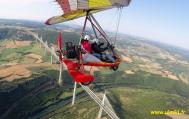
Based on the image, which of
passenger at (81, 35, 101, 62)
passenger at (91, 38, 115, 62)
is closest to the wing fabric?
passenger at (81, 35, 101, 62)

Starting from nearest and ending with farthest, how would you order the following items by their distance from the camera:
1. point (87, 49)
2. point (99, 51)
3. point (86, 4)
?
point (86, 4)
point (87, 49)
point (99, 51)

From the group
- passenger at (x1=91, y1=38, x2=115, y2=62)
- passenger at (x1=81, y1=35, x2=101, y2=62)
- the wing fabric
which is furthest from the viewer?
passenger at (x1=91, y1=38, x2=115, y2=62)

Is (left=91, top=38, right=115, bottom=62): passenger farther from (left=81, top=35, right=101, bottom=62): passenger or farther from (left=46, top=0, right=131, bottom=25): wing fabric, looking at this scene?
(left=46, top=0, right=131, bottom=25): wing fabric

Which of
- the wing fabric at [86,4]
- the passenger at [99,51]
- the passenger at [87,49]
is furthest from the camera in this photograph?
the passenger at [99,51]

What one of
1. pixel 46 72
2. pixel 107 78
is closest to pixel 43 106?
pixel 46 72

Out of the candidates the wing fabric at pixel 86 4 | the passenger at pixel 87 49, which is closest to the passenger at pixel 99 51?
the passenger at pixel 87 49

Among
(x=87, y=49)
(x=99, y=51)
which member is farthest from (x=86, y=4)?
(x=99, y=51)

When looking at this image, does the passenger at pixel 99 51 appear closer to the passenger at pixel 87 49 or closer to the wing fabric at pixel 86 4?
the passenger at pixel 87 49

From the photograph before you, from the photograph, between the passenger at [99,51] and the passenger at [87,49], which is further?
the passenger at [99,51]

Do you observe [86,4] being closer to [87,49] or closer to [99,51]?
[87,49]

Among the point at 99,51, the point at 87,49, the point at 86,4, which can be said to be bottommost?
the point at 99,51

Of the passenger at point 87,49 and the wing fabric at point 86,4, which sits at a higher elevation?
the wing fabric at point 86,4
